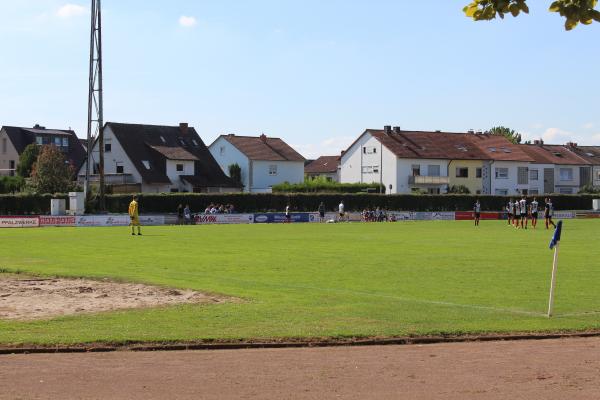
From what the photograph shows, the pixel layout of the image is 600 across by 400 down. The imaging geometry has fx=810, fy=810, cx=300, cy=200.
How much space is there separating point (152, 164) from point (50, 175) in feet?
51.1

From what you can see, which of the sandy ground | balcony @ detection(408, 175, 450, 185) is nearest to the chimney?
balcony @ detection(408, 175, 450, 185)

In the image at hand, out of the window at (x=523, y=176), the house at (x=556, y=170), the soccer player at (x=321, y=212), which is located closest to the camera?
the soccer player at (x=321, y=212)

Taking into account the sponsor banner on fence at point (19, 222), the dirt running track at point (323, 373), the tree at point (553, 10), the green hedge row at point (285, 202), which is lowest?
the dirt running track at point (323, 373)

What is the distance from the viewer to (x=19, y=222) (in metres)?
59.0

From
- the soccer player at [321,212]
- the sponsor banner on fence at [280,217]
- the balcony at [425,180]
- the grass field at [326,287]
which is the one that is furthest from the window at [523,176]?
the grass field at [326,287]

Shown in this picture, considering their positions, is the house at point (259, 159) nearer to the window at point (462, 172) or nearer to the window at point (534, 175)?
the window at point (462, 172)

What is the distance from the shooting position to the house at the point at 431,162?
4018 inches

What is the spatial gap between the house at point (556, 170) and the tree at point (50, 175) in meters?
65.6

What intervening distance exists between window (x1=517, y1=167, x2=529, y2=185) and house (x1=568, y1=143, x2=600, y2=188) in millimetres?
12911

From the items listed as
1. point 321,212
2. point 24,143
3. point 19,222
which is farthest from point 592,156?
point 19,222

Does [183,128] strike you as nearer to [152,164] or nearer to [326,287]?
[152,164]

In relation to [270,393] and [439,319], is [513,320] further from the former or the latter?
[270,393]

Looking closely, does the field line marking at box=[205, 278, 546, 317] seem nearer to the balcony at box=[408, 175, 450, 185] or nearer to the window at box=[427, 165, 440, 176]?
the balcony at box=[408, 175, 450, 185]

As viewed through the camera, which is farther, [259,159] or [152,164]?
[259,159]
